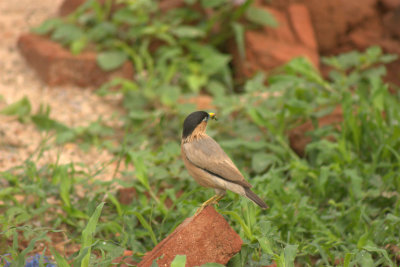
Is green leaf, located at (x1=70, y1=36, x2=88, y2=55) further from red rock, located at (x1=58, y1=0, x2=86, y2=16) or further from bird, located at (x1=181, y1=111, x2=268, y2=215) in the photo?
bird, located at (x1=181, y1=111, x2=268, y2=215)

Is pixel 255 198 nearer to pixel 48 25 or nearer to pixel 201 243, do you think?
pixel 201 243

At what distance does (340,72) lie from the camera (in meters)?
6.23

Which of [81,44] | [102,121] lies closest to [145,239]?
[102,121]

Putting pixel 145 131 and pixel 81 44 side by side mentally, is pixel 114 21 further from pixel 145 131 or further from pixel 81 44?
pixel 145 131

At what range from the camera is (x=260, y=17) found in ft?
21.3

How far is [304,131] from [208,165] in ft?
6.55

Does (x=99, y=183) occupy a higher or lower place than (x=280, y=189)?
higher

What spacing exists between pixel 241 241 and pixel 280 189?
1111 millimetres

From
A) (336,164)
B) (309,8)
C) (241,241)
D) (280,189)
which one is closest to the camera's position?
(241,241)

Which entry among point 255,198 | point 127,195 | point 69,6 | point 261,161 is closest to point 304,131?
point 261,161

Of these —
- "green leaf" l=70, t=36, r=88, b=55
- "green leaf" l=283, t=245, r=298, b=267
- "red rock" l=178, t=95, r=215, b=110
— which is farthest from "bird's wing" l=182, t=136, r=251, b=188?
"green leaf" l=70, t=36, r=88, b=55

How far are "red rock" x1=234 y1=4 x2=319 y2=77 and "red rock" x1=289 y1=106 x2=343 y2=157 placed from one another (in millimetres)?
1371

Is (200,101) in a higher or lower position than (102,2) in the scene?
lower

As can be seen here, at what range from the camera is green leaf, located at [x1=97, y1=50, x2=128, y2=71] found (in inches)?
243
